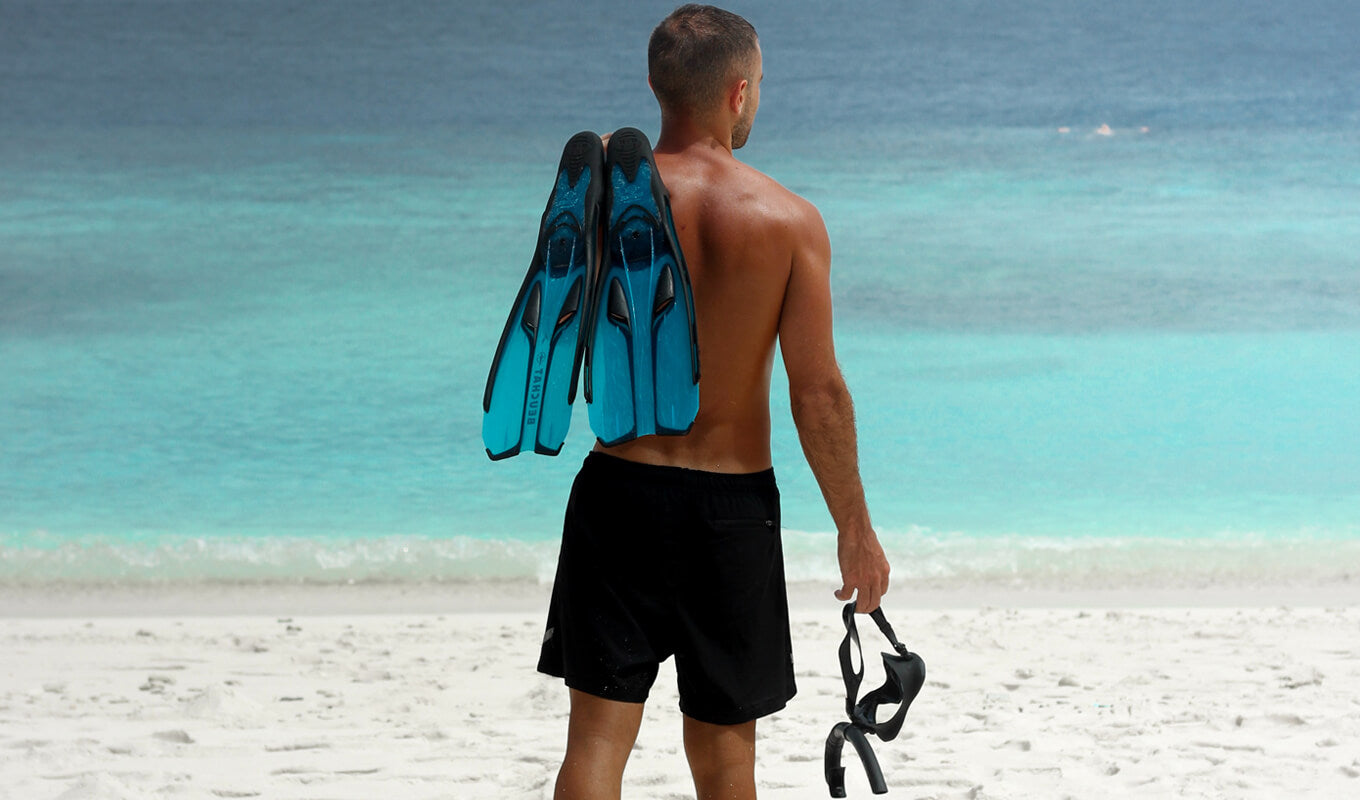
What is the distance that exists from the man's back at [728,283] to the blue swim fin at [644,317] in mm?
56

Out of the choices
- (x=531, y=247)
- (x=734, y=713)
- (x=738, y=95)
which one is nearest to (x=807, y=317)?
(x=738, y=95)

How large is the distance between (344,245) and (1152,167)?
13.5 m

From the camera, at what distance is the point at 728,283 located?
186 cm

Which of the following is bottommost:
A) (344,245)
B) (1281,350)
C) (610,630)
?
(610,630)

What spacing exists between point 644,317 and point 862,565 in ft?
1.68

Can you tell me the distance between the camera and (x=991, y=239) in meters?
19.4

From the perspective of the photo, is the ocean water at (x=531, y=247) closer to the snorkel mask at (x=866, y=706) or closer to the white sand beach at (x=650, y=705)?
the white sand beach at (x=650, y=705)

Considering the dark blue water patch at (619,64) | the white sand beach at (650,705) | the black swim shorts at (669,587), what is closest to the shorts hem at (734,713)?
the black swim shorts at (669,587)

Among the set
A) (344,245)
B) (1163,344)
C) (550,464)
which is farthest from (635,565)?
(344,245)

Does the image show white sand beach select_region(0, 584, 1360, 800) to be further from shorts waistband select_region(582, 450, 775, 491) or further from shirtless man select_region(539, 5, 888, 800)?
shorts waistband select_region(582, 450, 775, 491)

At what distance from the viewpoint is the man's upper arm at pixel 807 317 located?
1860 mm

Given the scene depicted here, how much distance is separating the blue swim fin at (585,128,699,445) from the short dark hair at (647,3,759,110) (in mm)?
124

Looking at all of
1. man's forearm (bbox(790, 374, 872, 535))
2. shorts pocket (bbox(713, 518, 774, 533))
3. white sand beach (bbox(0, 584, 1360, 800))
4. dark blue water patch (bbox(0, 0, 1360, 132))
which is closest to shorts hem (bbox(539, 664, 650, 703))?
shorts pocket (bbox(713, 518, 774, 533))

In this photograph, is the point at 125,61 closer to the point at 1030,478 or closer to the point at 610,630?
the point at 1030,478
